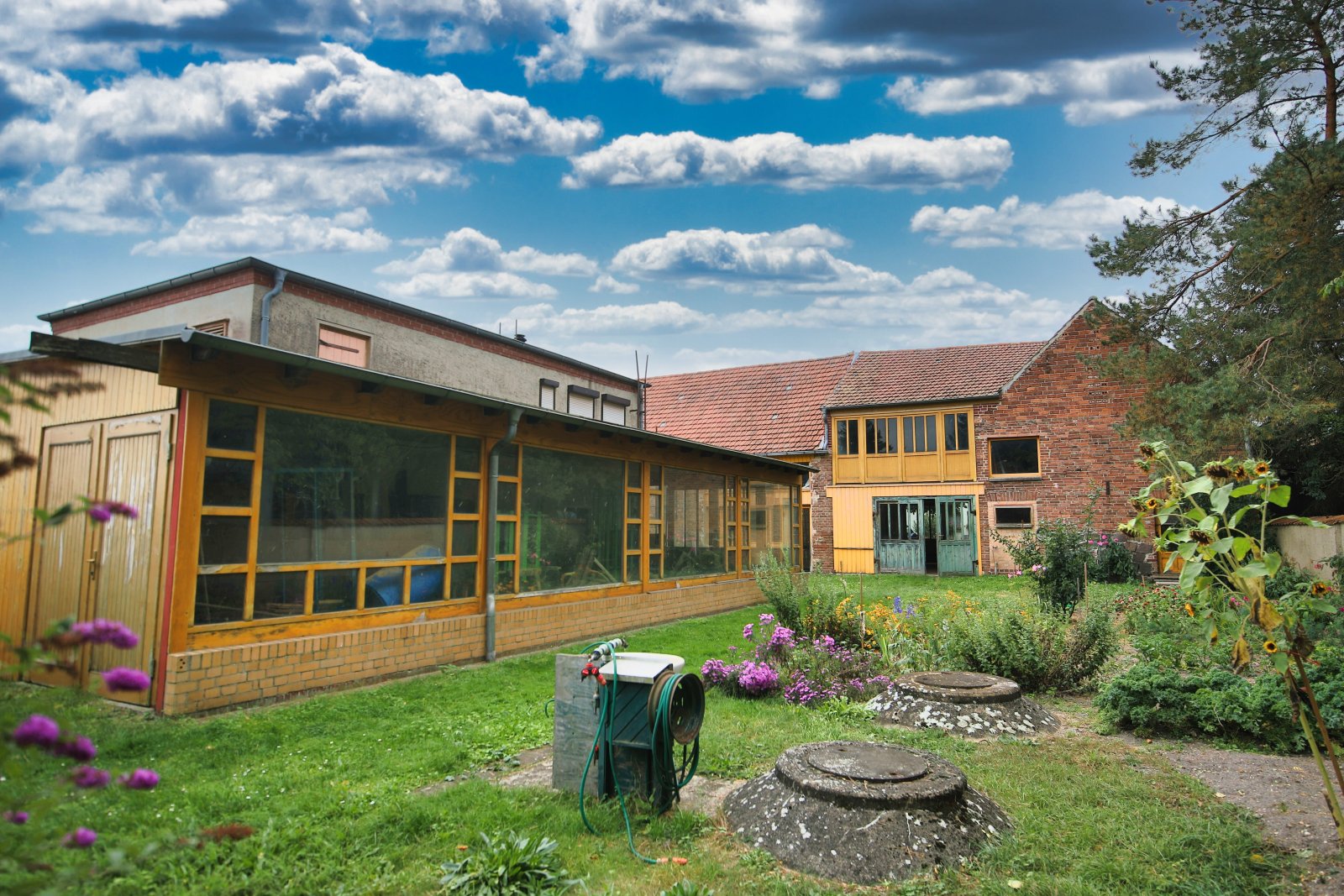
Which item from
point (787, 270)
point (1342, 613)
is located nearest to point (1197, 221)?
point (1342, 613)

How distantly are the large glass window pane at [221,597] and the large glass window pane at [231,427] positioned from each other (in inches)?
45.6

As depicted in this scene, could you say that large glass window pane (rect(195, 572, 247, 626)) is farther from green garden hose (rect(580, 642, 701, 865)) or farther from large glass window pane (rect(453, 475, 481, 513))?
green garden hose (rect(580, 642, 701, 865))

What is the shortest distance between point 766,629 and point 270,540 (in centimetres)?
568

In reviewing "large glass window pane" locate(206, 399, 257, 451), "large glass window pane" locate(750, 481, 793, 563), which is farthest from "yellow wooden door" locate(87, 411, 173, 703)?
"large glass window pane" locate(750, 481, 793, 563)

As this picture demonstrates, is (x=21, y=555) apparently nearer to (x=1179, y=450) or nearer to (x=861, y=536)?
(x=1179, y=450)

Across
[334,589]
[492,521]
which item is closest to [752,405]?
[492,521]

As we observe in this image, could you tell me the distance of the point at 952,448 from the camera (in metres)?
23.9

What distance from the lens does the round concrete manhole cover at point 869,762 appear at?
441 cm

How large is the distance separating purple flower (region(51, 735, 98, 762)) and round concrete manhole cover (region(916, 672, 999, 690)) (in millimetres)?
6537

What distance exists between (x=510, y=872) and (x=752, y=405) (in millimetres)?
25693

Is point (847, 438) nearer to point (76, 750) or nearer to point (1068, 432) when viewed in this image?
point (1068, 432)

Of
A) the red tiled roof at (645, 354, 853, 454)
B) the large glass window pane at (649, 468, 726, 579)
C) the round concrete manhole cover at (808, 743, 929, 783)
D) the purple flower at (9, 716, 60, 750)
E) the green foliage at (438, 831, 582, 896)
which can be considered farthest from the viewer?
the red tiled roof at (645, 354, 853, 454)

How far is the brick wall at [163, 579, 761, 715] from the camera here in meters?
6.65

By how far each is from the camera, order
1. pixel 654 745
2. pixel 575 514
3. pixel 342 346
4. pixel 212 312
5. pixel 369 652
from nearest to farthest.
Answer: pixel 654 745 → pixel 369 652 → pixel 575 514 → pixel 212 312 → pixel 342 346
